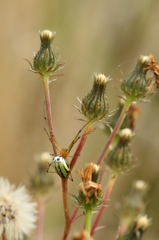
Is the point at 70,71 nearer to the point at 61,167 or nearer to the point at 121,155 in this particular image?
the point at 121,155

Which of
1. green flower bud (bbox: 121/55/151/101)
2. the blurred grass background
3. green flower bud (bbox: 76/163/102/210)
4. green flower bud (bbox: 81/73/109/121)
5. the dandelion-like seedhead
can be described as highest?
the blurred grass background

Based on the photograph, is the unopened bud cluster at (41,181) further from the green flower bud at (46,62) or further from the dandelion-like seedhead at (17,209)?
the green flower bud at (46,62)

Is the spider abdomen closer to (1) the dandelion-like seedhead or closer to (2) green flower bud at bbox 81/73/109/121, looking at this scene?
(2) green flower bud at bbox 81/73/109/121

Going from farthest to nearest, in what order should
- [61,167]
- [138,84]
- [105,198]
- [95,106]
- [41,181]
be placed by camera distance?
[41,181], [105,198], [138,84], [95,106], [61,167]

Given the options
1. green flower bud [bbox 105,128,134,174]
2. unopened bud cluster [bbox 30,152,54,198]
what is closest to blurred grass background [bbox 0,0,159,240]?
unopened bud cluster [bbox 30,152,54,198]

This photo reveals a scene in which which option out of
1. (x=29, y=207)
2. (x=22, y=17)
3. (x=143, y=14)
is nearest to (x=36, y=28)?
(x=22, y=17)

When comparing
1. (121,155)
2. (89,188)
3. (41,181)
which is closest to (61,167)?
(89,188)

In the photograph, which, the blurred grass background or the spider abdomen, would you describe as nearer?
the spider abdomen
